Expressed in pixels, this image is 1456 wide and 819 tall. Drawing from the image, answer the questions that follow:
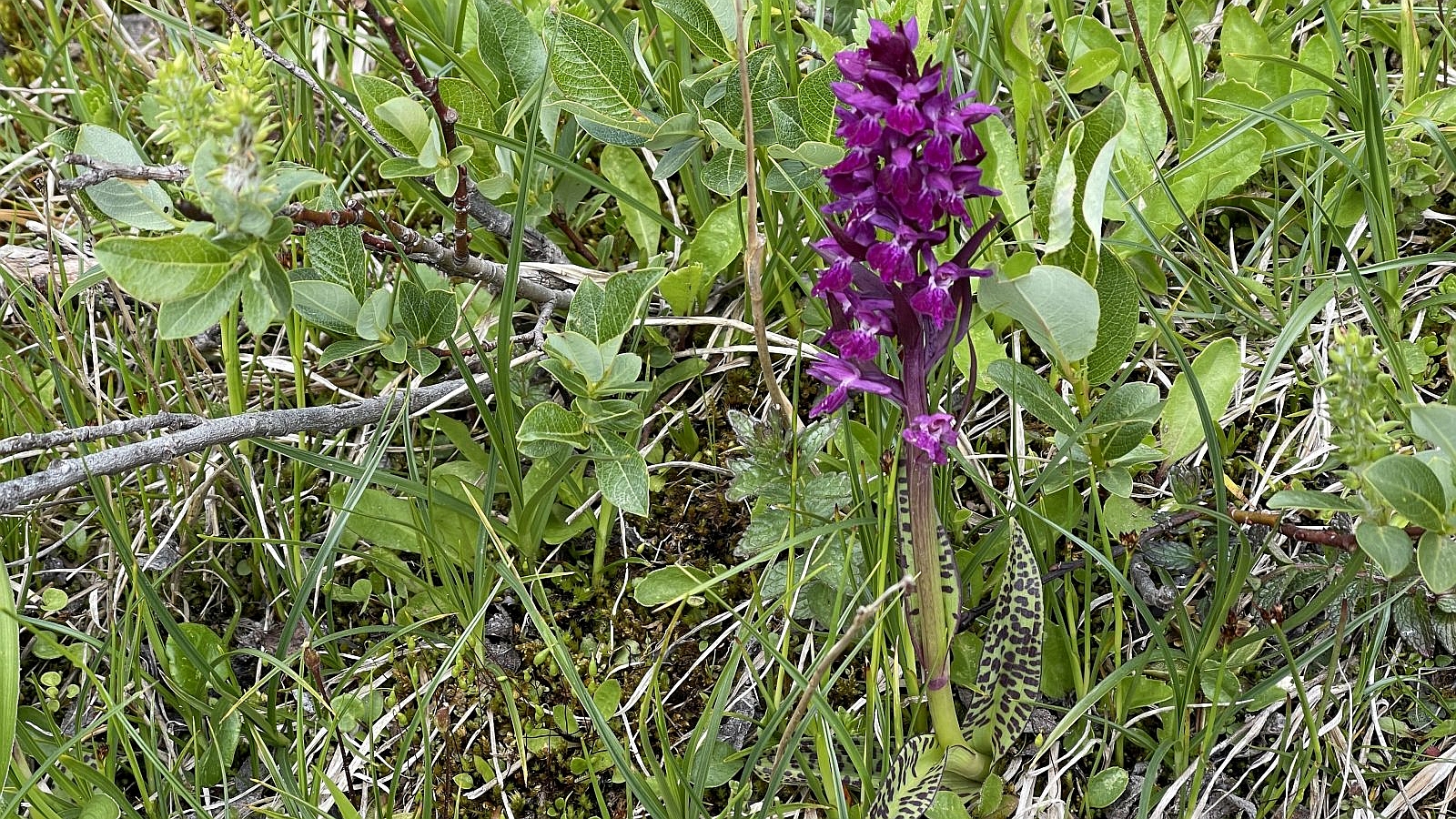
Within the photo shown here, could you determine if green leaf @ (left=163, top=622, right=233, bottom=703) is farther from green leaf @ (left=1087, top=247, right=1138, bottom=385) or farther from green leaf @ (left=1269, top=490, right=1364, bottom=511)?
green leaf @ (left=1269, top=490, right=1364, bottom=511)

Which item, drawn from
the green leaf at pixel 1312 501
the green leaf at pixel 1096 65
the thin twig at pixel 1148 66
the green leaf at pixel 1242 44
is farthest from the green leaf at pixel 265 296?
the green leaf at pixel 1242 44

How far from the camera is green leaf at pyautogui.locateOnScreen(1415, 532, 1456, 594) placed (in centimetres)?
173

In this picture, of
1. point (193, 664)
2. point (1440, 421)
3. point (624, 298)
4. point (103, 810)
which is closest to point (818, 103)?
point (624, 298)

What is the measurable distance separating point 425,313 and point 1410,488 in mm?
1765

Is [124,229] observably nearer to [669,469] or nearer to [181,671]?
[181,671]

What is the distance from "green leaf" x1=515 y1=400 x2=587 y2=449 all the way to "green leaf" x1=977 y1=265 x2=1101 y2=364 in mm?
816

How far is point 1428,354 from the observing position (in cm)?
235

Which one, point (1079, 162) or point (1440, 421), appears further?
point (1079, 162)

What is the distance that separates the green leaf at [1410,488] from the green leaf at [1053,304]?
0.49 m

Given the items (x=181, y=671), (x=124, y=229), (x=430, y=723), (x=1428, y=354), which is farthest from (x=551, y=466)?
(x=1428, y=354)

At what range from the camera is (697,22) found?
2.45 m

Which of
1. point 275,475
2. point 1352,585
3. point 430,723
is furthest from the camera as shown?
point 275,475

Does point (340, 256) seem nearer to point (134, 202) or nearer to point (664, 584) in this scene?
point (134, 202)

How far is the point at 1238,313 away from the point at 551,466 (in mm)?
1519
